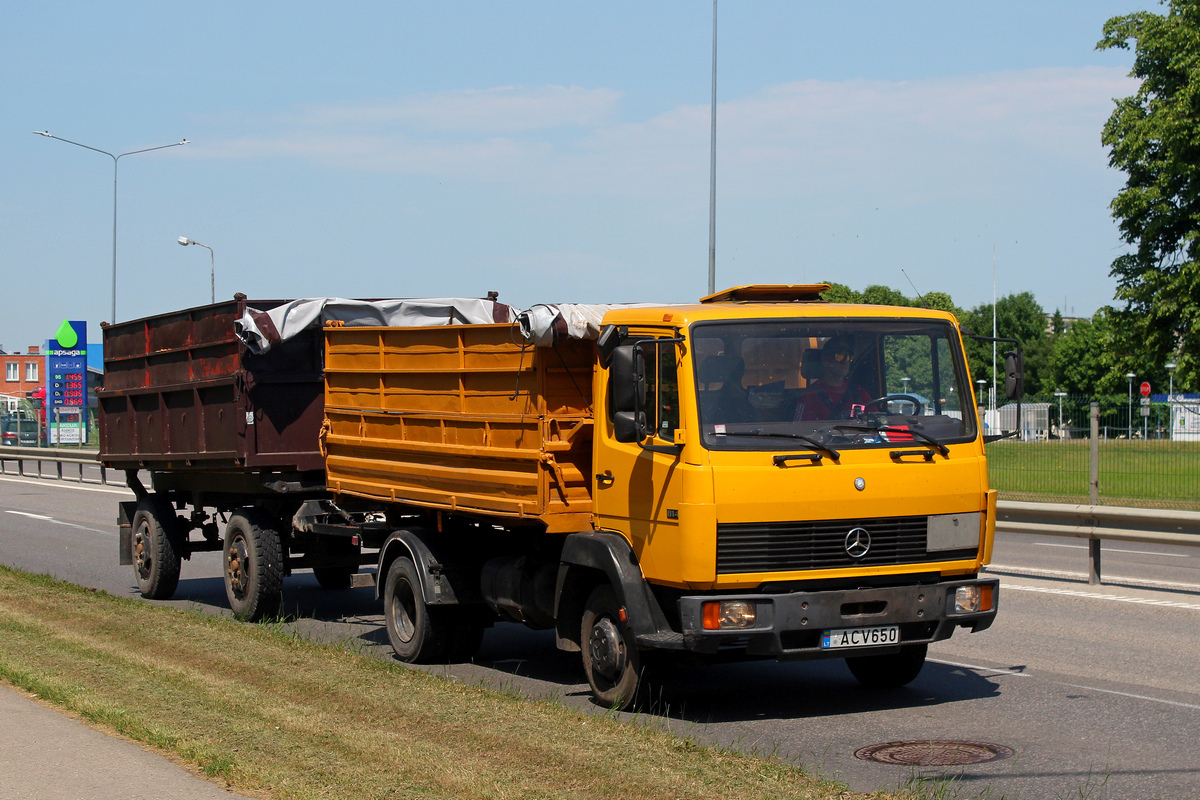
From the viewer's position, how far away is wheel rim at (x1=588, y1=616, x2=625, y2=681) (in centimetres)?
763

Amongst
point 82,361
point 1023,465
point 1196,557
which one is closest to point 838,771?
point 1196,557

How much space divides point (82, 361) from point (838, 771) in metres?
53.5

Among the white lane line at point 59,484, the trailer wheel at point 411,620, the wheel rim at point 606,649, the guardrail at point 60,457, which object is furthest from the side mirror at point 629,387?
the guardrail at point 60,457

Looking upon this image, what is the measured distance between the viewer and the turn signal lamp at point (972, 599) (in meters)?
7.52

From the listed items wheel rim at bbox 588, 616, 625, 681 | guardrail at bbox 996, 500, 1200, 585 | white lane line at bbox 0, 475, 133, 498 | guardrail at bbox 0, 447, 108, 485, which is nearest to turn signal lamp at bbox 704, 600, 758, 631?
wheel rim at bbox 588, 616, 625, 681

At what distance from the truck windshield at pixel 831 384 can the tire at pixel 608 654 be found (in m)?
1.28

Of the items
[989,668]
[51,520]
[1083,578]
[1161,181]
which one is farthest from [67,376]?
[989,668]

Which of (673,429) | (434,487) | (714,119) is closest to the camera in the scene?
(673,429)

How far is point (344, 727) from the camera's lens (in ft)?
23.0

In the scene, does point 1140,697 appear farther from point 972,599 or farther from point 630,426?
point 630,426

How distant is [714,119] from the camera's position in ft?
85.6

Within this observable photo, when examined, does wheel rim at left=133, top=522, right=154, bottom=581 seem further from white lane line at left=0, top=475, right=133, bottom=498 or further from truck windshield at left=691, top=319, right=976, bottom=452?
white lane line at left=0, top=475, right=133, bottom=498

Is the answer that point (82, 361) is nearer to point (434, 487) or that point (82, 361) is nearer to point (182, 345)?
point (182, 345)

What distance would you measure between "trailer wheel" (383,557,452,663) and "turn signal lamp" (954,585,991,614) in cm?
367
